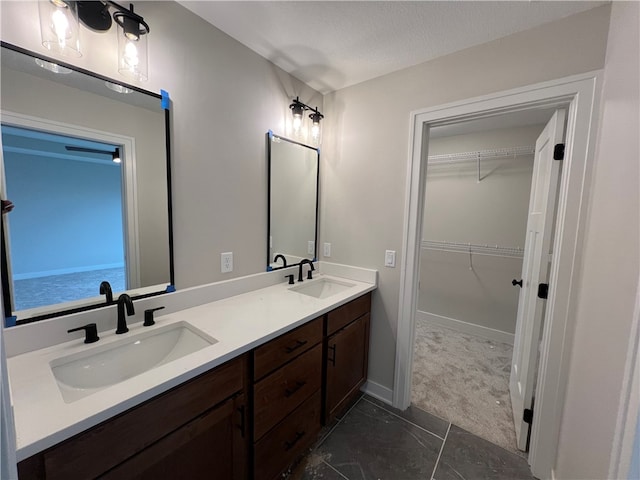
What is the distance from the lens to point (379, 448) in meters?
1.62

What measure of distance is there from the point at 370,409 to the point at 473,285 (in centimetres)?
199

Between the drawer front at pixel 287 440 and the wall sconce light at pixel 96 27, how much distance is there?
180 centimetres

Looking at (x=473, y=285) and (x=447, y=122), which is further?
(x=473, y=285)

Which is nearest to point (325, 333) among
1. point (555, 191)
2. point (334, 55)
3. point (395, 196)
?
point (395, 196)

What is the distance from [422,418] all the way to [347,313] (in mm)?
942

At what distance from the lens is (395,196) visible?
191cm

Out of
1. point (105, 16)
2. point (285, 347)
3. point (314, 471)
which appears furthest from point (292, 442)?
point (105, 16)

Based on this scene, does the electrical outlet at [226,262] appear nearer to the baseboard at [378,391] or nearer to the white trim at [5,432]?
the white trim at [5,432]

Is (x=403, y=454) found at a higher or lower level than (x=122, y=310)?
lower

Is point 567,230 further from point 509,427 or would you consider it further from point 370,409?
point 370,409

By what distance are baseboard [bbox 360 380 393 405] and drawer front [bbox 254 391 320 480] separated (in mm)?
646

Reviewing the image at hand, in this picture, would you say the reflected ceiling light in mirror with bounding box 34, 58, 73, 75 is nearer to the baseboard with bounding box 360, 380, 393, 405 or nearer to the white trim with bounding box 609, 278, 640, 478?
the white trim with bounding box 609, 278, 640, 478

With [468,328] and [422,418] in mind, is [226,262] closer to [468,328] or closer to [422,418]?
[422,418]

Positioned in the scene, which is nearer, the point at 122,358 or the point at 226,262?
the point at 122,358
